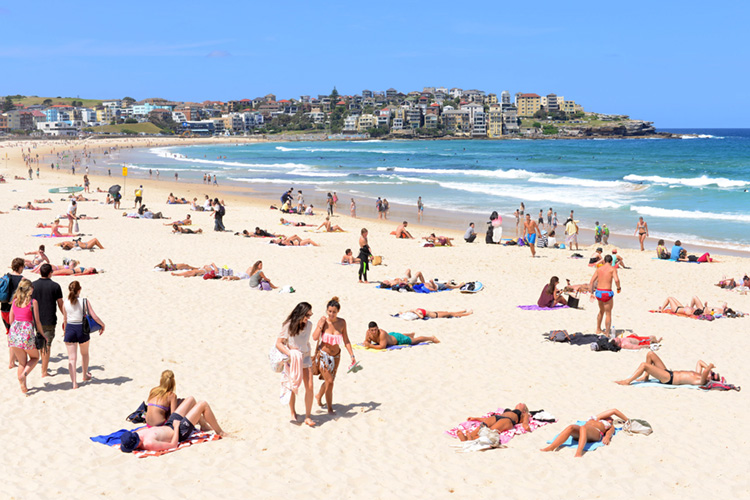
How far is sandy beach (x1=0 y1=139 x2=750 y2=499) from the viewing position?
237 inches

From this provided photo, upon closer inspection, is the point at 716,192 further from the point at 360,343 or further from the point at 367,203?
the point at 360,343

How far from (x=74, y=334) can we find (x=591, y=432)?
578cm

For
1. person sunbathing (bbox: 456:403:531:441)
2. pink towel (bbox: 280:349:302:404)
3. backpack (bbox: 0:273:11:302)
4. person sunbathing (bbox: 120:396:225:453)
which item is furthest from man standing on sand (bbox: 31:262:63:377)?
person sunbathing (bbox: 456:403:531:441)

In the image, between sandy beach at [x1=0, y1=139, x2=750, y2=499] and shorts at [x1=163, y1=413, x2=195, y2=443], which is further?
shorts at [x1=163, y1=413, x2=195, y2=443]

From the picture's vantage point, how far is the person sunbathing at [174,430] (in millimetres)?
6441

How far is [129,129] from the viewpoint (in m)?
188

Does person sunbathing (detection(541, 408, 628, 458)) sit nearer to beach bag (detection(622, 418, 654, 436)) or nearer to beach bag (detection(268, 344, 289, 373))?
beach bag (detection(622, 418, 654, 436))

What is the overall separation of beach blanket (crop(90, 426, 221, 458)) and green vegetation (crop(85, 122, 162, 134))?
18974 cm

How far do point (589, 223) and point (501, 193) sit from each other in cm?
1336

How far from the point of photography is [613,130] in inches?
7131

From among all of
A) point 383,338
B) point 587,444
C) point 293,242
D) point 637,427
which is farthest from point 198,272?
point 637,427

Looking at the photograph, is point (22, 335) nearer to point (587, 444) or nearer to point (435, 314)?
point (587, 444)

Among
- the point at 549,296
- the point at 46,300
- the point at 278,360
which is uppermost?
the point at 46,300

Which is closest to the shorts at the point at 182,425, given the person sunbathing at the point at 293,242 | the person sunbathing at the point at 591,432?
the person sunbathing at the point at 591,432
